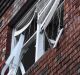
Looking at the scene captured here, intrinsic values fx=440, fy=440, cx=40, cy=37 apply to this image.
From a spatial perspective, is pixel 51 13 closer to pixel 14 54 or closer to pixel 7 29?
pixel 14 54

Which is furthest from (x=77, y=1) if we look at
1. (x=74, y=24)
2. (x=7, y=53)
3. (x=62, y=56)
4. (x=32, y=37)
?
(x=7, y=53)

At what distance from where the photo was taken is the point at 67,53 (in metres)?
6.73

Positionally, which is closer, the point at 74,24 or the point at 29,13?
the point at 74,24

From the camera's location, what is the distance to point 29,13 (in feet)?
29.0

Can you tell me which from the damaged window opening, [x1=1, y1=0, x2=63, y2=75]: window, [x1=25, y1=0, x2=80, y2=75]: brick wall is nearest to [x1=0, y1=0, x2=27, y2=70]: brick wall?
[x1=1, y1=0, x2=63, y2=75]: window

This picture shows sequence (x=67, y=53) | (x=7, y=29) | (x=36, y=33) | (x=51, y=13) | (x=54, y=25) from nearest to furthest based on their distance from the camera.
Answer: (x=67, y=53) → (x=51, y=13) → (x=54, y=25) → (x=36, y=33) → (x=7, y=29)

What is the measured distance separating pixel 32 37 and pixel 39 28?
1.35 ft

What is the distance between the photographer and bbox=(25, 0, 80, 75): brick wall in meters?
6.52

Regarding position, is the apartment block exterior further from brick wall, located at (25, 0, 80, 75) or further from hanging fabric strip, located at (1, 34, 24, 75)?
hanging fabric strip, located at (1, 34, 24, 75)

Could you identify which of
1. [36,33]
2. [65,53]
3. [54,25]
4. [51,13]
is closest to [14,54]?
[36,33]

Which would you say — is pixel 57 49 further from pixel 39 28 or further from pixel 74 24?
pixel 39 28

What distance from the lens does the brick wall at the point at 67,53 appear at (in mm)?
6523

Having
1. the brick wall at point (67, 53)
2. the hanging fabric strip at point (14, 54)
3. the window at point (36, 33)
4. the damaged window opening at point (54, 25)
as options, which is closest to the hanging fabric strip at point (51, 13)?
the window at point (36, 33)

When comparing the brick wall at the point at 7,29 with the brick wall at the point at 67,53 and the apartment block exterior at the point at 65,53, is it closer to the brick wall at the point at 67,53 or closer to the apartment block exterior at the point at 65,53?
the apartment block exterior at the point at 65,53
